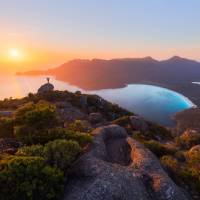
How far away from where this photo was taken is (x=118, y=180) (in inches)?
513

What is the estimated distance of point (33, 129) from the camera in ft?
58.6

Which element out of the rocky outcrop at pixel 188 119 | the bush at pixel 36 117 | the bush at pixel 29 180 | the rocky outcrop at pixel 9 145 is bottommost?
the rocky outcrop at pixel 188 119

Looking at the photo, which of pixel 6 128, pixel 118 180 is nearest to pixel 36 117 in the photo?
pixel 6 128

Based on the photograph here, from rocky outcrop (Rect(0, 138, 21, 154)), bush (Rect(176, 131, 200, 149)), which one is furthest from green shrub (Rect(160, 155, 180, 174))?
bush (Rect(176, 131, 200, 149))

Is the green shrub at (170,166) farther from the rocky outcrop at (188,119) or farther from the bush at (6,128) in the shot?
the rocky outcrop at (188,119)

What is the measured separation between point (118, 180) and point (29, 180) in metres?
3.93

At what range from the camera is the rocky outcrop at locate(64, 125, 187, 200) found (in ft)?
40.7

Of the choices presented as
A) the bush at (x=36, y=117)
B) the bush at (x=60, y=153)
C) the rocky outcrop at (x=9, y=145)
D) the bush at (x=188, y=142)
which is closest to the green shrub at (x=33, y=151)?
the bush at (x=60, y=153)

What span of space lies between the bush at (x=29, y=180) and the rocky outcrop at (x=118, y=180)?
29.5 inches

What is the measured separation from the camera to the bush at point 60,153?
1420 centimetres

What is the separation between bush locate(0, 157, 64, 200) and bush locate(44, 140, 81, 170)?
1036mm

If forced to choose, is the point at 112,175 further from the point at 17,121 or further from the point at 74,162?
the point at 17,121

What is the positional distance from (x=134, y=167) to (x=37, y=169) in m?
5.37

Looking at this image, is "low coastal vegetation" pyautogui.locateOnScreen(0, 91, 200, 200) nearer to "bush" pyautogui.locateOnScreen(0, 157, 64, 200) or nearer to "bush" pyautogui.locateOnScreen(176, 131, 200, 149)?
"bush" pyautogui.locateOnScreen(0, 157, 64, 200)
